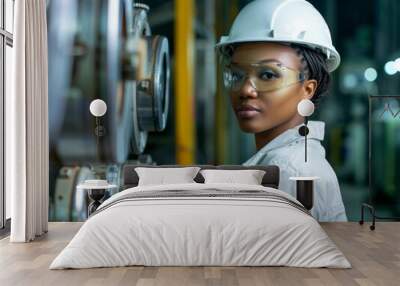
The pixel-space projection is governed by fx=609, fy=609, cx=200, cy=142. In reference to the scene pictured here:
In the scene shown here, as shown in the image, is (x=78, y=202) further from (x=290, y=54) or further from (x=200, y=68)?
(x=290, y=54)

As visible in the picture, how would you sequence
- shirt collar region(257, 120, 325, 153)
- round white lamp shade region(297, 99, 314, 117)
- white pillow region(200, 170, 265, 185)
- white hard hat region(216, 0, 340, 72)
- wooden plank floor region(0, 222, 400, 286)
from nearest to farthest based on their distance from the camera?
wooden plank floor region(0, 222, 400, 286) → white pillow region(200, 170, 265, 185) → round white lamp shade region(297, 99, 314, 117) → white hard hat region(216, 0, 340, 72) → shirt collar region(257, 120, 325, 153)

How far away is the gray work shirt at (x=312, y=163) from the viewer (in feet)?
23.0

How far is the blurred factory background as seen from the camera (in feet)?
23.2

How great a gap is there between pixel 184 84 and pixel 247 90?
0.74 meters

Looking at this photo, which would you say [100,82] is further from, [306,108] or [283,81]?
[306,108]

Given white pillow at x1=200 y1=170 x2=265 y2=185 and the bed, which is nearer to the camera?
the bed

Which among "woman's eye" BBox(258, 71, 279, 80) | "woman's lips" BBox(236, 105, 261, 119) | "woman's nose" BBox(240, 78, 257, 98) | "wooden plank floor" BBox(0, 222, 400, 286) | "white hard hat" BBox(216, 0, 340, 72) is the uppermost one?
"white hard hat" BBox(216, 0, 340, 72)

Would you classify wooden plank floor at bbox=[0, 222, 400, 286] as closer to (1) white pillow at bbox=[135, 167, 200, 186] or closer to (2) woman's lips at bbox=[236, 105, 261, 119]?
(1) white pillow at bbox=[135, 167, 200, 186]

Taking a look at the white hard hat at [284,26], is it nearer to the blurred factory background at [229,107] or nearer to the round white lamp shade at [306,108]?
the blurred factory background at [229,107]

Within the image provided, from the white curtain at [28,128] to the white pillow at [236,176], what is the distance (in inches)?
69.4

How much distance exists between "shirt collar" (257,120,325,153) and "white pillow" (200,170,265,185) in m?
0.57

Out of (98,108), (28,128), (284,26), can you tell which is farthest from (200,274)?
(284,26)

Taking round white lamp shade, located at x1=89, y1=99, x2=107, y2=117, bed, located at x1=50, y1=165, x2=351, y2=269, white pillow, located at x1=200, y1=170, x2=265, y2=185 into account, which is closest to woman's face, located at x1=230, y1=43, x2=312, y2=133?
white pillow, located at x1=200, y1=170, x2=265, y2=185

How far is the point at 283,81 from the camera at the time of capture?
23.0 feet
